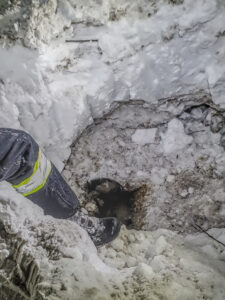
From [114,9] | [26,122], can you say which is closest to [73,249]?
[26,122]

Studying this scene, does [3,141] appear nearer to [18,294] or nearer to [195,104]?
[18,294]

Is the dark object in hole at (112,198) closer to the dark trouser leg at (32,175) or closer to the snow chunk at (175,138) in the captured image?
the dark trouser leg at (32,175)

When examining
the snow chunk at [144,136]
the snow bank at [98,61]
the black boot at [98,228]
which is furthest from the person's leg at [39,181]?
the snow chunk at [144,136]

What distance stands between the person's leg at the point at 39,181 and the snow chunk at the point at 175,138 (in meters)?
0.68

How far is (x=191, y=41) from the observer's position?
55.0 inches

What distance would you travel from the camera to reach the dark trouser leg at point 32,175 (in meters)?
1.14

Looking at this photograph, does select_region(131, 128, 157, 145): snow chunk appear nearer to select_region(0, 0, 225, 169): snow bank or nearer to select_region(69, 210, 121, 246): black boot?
select_region(0, 0, 225, 169): snow bank

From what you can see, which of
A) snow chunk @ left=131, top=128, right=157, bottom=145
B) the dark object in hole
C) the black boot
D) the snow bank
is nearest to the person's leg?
the black boot

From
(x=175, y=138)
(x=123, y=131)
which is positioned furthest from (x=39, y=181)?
(x=175, y=138)

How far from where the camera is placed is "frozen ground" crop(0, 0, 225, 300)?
3.84 feet

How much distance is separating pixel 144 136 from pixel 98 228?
751 mm

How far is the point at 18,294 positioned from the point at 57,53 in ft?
4.12

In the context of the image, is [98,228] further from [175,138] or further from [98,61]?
[98,61]

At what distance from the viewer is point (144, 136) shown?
1.76 meters
